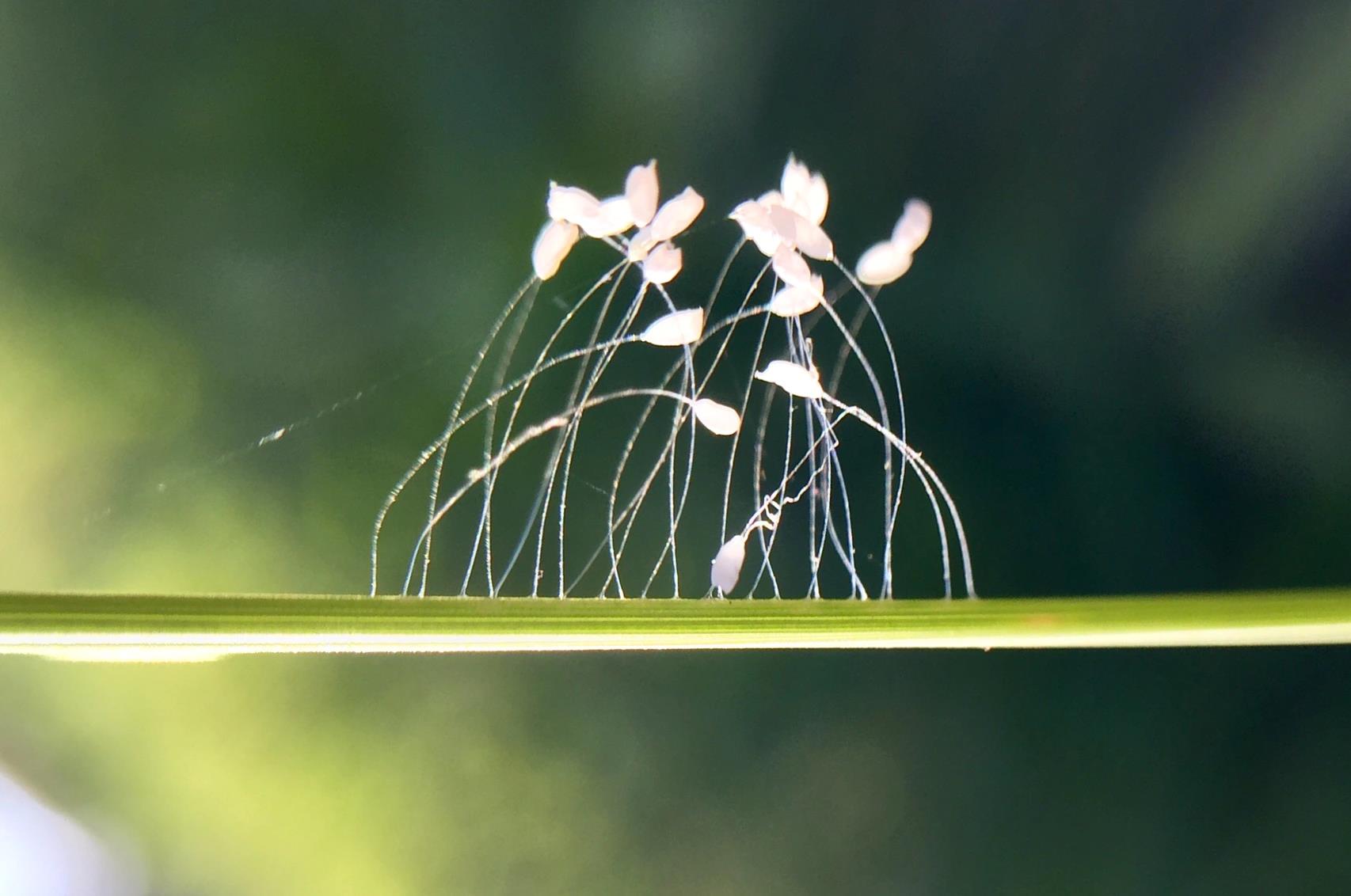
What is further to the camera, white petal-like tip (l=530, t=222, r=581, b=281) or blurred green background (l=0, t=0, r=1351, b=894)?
blurred green background (l=0, t=0, r=1351, b=894)

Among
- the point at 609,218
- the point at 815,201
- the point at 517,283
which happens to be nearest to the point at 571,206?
the point at 609,218

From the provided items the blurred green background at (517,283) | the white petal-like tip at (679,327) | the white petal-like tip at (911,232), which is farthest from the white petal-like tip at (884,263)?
the blurred green background at (517,283)

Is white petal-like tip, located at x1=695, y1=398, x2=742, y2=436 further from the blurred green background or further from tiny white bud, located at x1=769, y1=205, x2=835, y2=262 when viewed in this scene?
the blurred green background

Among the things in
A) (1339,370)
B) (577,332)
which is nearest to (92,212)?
(577,332)

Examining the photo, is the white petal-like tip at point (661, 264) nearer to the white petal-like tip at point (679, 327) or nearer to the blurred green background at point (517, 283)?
the white petal-like tip at point (679, 327)

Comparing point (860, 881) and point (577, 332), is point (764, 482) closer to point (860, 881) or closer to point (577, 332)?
point (577, 332)

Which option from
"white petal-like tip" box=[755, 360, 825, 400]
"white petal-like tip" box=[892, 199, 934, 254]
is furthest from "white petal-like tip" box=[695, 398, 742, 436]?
"white petal-like tip" box=[892, 199, 934, 254]

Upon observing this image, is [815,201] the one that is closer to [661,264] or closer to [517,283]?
[661,264]
